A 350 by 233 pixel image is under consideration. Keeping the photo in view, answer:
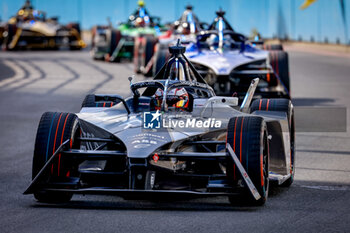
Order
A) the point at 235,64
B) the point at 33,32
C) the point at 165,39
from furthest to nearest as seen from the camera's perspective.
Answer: the point at 33,32 → the point at 165,39 → the point at 235,64

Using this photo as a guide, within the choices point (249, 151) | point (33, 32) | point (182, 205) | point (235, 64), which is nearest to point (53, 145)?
point (182, 205)

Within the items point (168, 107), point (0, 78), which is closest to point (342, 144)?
point (168, 107)

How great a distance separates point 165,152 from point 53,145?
1.03 metres

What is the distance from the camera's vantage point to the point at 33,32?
3366 centimetres

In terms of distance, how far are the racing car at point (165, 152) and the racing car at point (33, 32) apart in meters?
26.0

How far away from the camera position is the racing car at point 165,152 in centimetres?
666

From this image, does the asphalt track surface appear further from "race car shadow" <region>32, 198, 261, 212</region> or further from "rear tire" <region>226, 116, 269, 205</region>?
"rear tire" <region>226, 116, 269, 205</region>

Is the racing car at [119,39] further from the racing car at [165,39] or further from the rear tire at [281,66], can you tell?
the rear tire at [281,66]

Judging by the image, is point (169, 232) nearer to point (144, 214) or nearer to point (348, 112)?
point (144, 214)

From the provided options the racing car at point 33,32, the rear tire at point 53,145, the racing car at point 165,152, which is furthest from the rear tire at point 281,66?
the racing car at point 33,32

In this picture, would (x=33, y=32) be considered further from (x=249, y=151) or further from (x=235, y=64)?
(x=249, y=151)

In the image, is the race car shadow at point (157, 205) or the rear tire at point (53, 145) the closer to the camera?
the race car shadow at point (157, 205)

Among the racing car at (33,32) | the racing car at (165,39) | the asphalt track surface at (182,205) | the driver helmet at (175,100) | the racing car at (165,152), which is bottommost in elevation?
the asphalt track surface at (182,205)

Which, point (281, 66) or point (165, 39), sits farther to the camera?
point (165, 39)
